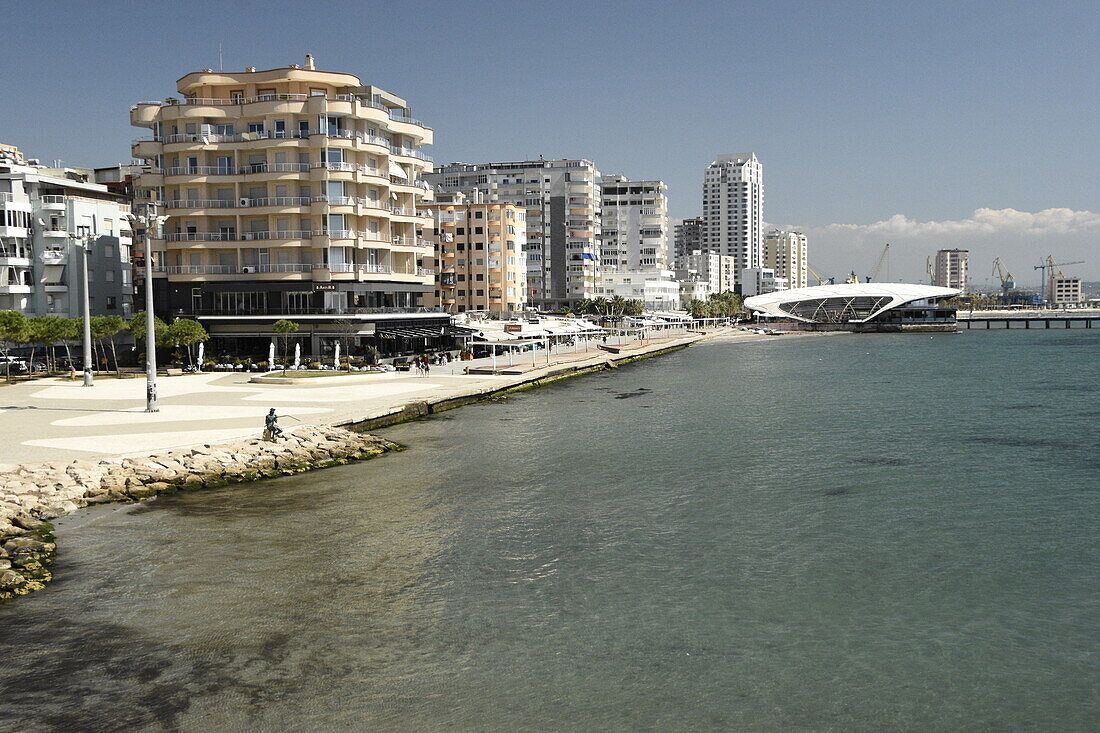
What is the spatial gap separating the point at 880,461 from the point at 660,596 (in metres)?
22.3

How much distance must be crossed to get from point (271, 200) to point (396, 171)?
485 inches

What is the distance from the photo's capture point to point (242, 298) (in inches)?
3194

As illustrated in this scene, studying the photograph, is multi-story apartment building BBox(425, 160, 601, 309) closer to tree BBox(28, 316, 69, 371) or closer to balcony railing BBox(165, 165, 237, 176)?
balcony railing BBox(165, 165, 237, 176)

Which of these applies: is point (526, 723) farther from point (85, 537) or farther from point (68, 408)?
point (68, 408)

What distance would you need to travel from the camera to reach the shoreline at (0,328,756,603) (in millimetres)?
23891

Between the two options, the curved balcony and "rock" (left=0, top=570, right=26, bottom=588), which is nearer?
"rock" (left=0, top=570, right=26, bottom=588)

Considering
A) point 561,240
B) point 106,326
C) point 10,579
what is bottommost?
point 10,579

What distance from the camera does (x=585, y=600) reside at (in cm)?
2148

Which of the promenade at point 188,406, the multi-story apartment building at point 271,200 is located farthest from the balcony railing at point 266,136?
the promenade at point 188,406

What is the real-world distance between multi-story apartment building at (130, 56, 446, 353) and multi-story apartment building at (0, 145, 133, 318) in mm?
6943

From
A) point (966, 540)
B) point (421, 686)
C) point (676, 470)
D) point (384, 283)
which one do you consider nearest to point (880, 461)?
point (676, 470)

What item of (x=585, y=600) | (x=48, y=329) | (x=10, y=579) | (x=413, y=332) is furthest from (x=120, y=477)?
(x=413, y=332)

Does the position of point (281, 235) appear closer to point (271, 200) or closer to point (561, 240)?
point (271, 200)

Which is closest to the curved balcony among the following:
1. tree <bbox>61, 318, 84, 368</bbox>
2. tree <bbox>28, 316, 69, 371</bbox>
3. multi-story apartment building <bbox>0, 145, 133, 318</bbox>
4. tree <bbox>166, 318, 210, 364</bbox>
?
multi-story apartment building <bbox>0, 145, 133, 318</bbox>
